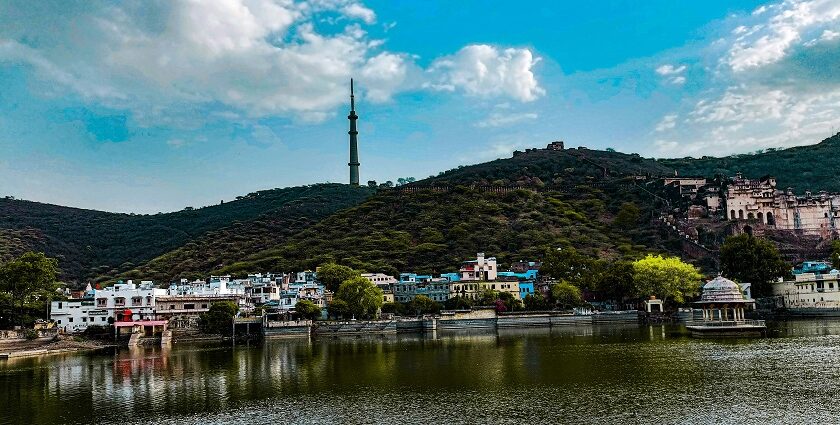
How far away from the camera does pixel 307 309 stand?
290ft

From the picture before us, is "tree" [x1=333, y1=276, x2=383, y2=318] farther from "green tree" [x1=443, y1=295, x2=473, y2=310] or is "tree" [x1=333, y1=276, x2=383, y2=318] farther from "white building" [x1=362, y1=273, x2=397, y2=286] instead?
"white building" [x1=362, y1=273, x2=397, y2=286]

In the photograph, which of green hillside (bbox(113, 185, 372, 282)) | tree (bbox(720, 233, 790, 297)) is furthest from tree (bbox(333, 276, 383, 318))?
green hillside (bbox(113, 185, 372, 282))

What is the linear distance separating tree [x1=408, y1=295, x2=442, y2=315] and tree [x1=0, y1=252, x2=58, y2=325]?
4473 cm

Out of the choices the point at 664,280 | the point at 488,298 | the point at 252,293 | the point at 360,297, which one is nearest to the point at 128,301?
the point at 252,293

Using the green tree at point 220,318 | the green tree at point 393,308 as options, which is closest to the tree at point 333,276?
the green tree at point 393,308

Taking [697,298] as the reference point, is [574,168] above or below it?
above

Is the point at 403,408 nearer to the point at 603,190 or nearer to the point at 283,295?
the point at 283,295

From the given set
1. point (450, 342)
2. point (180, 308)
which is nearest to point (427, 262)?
Result: point (180, 308)

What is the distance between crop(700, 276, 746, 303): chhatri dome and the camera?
6731cm

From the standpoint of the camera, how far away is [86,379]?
155ft

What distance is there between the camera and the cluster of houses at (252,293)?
89.9 m

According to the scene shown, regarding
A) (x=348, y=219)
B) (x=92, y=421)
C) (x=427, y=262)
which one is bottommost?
(x=92, y=421)

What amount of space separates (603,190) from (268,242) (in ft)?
265

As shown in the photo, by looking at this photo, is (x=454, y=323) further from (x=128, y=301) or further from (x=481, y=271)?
(x=128, y=301)
